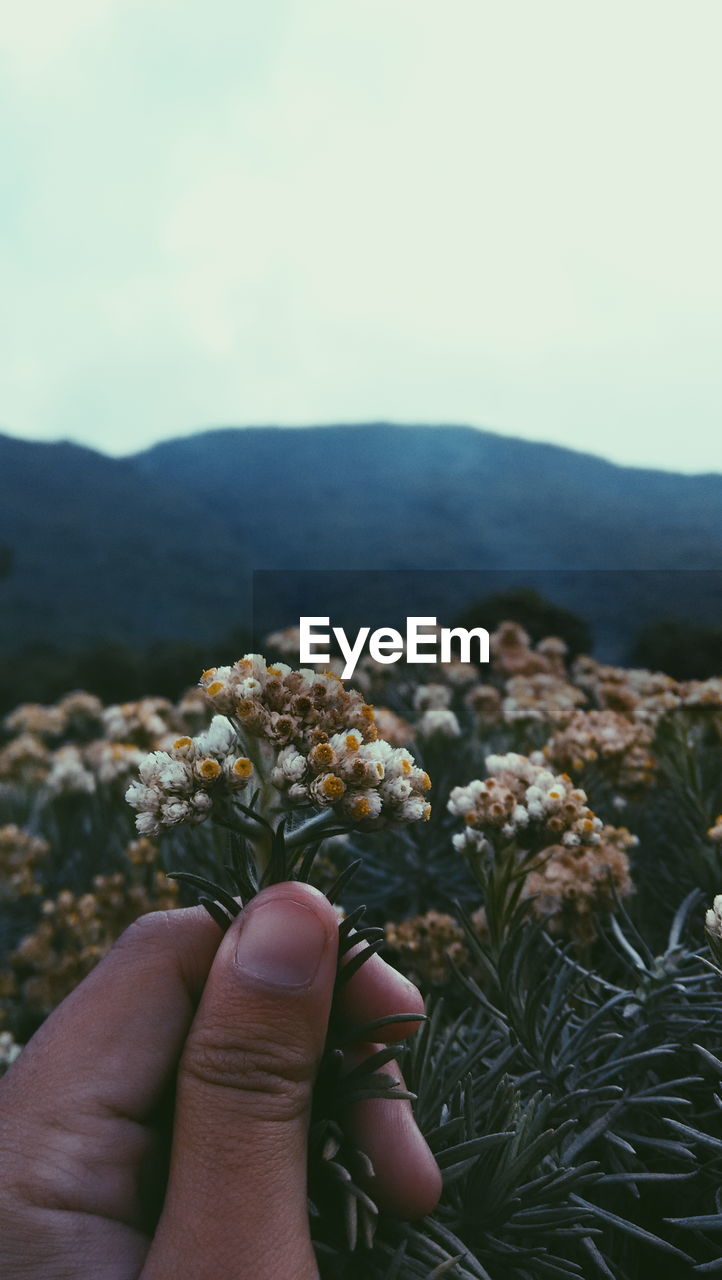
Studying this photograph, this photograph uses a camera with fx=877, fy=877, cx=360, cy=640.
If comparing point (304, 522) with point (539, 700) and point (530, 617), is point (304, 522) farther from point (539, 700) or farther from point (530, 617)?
point (539, 700)

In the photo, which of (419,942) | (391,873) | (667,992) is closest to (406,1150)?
(667,992)

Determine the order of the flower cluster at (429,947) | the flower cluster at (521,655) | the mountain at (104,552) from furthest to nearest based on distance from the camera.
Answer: the mountain at (104,552) → the flower cluster at (521,655) → the flower cluster at (429,947)

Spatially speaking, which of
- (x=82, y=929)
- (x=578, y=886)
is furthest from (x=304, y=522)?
(x=578, y=886)

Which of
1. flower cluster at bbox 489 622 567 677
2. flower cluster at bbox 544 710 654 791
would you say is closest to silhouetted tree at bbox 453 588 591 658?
flower cluster at bbox 489 622 567 677

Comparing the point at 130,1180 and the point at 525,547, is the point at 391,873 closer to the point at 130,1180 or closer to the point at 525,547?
the point at 130,1180

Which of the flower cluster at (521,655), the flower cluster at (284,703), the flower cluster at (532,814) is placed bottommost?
the flower cluster at (532,814)

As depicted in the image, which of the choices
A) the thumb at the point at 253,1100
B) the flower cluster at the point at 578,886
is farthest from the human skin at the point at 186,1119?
the flower cluster at the point at 578,886

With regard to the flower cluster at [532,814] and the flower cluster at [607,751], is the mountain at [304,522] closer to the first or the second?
the flower cluster at [607,751]
